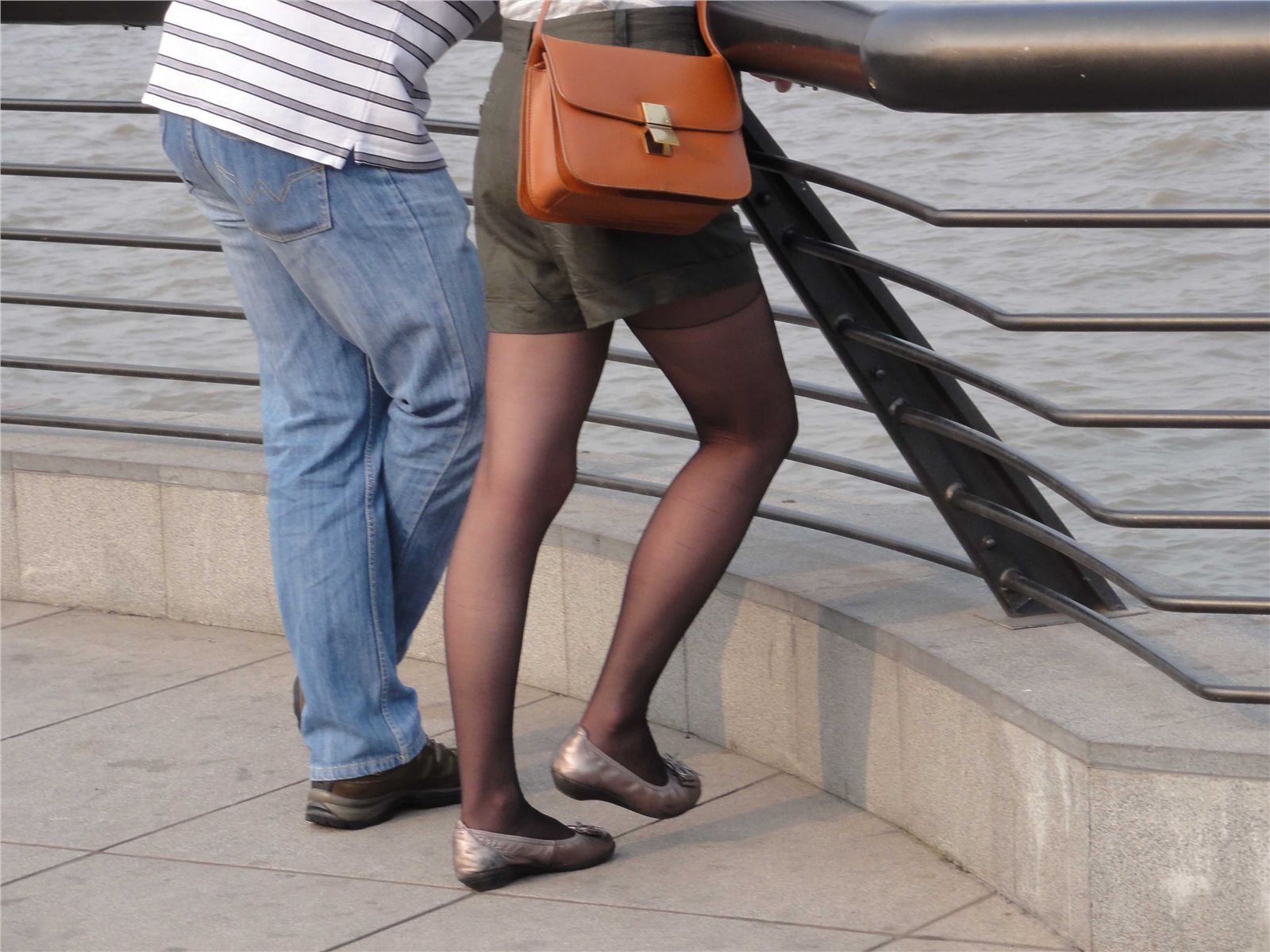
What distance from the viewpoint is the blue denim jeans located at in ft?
9.20

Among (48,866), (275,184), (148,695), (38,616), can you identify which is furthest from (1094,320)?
(38,616)

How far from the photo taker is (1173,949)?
247cm

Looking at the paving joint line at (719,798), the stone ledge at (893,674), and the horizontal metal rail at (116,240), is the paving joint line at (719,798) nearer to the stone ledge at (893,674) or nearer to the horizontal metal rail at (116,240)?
the stone ledge at (893,674)

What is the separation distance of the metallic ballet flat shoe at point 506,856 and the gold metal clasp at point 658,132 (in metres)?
1.09

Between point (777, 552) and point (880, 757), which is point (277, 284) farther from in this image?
point (880, 757)

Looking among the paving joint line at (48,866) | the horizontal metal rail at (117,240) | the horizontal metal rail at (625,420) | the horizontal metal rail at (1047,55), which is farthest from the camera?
the horizontal metal rail at (117,240)

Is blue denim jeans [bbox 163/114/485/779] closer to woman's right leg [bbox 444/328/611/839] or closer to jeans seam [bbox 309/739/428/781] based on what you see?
jeans seam [bbox 309/739/428/781]

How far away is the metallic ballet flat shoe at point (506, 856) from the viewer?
2736 mm

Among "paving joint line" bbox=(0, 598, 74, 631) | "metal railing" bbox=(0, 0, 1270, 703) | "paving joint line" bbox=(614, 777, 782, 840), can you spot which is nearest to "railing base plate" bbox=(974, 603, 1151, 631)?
"metal railing" bbox=(0, 0, 1270, 703)

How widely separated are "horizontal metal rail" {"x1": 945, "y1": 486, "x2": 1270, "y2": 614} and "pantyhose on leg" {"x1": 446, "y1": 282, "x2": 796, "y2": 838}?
340mm

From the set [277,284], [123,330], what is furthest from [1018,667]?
[123,330]

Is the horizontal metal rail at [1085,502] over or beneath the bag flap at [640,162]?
beneath

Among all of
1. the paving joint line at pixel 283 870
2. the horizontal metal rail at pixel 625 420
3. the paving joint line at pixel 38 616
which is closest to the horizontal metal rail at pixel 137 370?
the horizontal metal rail at pixel 625 420

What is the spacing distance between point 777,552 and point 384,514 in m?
0.77
